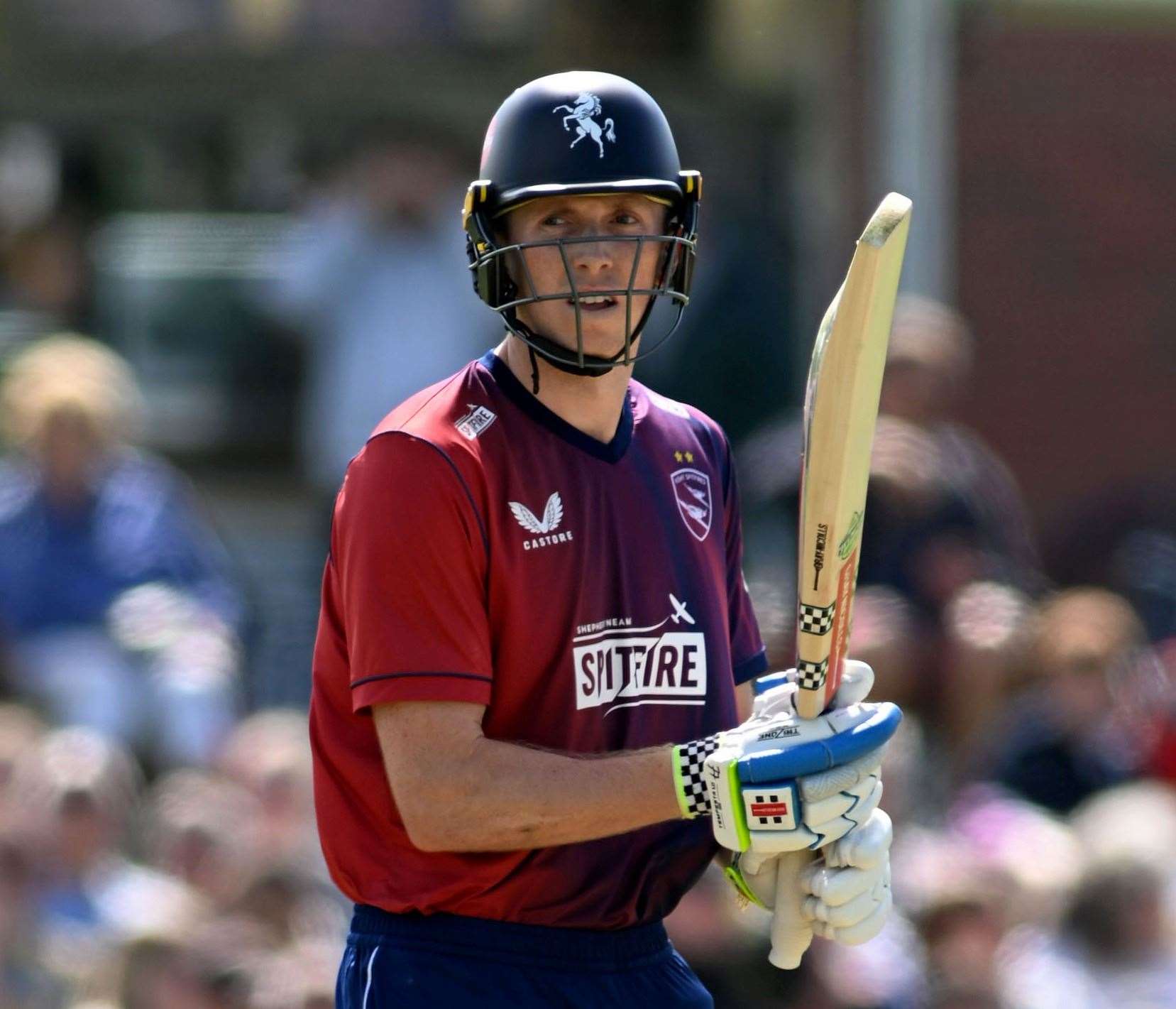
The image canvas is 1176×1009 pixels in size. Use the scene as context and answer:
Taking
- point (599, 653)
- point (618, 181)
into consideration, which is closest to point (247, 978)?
point (599, 653)

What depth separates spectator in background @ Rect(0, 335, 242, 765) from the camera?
6938 millimetres

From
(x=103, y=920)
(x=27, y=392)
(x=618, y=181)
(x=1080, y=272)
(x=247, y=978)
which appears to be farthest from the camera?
(x=1080, y=272)

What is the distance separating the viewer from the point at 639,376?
802 centimetres

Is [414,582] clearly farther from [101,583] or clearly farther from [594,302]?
[101,583]

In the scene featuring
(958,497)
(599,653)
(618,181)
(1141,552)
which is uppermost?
(618,181)

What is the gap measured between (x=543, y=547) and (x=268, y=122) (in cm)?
682

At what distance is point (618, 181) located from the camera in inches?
133

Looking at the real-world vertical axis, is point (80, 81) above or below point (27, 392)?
above

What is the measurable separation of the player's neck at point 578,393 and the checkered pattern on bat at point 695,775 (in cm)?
56

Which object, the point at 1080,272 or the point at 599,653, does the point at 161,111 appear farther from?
the point at 599,653

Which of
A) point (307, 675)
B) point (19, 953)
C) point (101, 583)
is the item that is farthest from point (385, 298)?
point (19, 953)

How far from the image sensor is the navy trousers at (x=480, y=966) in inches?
129

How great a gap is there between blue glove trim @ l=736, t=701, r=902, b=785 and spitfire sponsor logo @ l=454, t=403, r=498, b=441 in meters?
0.65

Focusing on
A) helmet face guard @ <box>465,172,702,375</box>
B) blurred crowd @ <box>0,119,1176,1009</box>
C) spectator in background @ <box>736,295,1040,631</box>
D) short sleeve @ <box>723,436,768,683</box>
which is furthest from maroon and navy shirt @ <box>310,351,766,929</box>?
spectator in background @ <box>736,295,1040,631</box>
